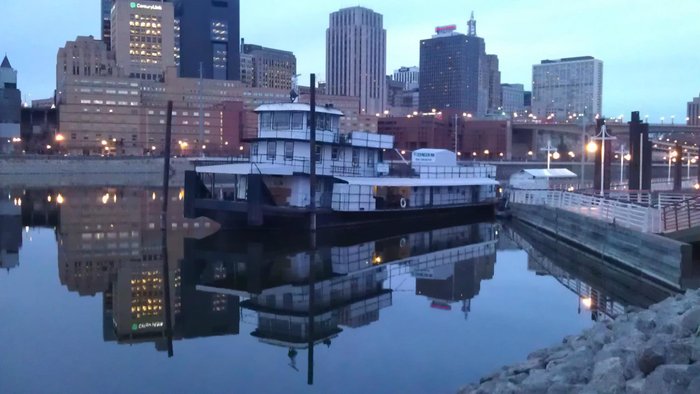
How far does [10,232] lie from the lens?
34688mm

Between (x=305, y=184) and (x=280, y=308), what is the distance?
15055 millimetres

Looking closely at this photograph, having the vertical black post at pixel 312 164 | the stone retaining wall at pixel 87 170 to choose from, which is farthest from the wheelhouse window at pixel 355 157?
the stone retaining wall at pixel 87 170

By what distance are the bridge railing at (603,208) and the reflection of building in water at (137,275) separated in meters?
13.5

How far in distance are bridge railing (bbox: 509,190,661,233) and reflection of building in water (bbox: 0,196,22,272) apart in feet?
70.1

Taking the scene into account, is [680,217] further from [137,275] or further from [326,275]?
[137,275]

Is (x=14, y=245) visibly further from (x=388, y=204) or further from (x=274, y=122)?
(x=388, y=204)

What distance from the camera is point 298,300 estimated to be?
20.0 meters

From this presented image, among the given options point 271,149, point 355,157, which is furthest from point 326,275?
point 355,157

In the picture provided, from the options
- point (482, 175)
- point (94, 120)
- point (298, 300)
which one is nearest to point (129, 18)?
point (94, 120)

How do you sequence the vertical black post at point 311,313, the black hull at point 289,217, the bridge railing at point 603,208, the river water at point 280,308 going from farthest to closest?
the black hull at point 289,217 < the bridge railing at point 603,208 < the vertical black post at point 311,313 < the river water at point 280,308

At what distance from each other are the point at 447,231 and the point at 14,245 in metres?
21.2

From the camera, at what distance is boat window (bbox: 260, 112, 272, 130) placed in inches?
1378

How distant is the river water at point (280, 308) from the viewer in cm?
1343

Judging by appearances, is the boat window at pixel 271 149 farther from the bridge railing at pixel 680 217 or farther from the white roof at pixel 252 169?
the bridge railing at pixel 680 217
